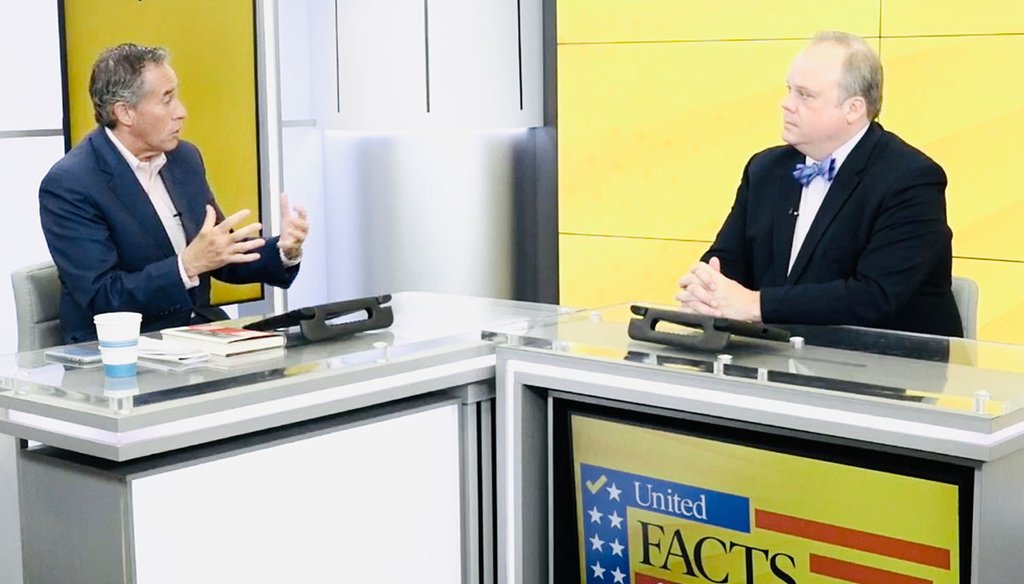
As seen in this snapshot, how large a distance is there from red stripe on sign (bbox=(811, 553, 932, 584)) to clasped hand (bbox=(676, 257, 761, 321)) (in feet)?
2.40

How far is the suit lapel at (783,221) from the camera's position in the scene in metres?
3.17

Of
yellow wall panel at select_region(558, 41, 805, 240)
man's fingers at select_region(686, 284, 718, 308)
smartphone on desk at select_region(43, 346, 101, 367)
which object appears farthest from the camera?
yellow wall panel at select_region(558, 41, 805, 240)

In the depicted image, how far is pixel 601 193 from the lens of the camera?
5062 mm

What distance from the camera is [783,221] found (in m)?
3.17

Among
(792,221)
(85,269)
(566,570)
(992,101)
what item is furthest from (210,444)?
(992,101)

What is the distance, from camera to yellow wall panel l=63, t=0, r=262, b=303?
4727mm

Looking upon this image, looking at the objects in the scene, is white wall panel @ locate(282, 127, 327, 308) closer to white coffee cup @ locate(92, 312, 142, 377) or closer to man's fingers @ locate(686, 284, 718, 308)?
man's fingers @ locate(686, 284, 718, 308)

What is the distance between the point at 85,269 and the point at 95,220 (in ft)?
0.56

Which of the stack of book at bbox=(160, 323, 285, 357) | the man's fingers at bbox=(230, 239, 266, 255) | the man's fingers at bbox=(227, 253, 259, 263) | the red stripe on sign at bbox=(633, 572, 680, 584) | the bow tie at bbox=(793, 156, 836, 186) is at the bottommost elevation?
the red stripe on sign at bbox=(633, 572, 680, 584)

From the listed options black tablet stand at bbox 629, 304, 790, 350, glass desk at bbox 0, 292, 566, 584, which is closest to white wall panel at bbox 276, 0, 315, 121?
glass desk at bbox 0, 292, 566, 584

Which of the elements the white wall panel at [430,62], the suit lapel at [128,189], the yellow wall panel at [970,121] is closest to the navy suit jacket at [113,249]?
the suit lapel at [128,189]

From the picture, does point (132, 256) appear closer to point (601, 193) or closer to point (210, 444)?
point (210, 444)

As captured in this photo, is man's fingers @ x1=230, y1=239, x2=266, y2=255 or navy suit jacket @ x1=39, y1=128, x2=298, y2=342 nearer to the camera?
man's fingers @ x1=230, y1=239, x2=266, y2=255

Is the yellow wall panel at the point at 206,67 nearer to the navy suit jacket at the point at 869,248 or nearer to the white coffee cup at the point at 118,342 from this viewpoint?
the navy suit jacket at the point at 869,248
